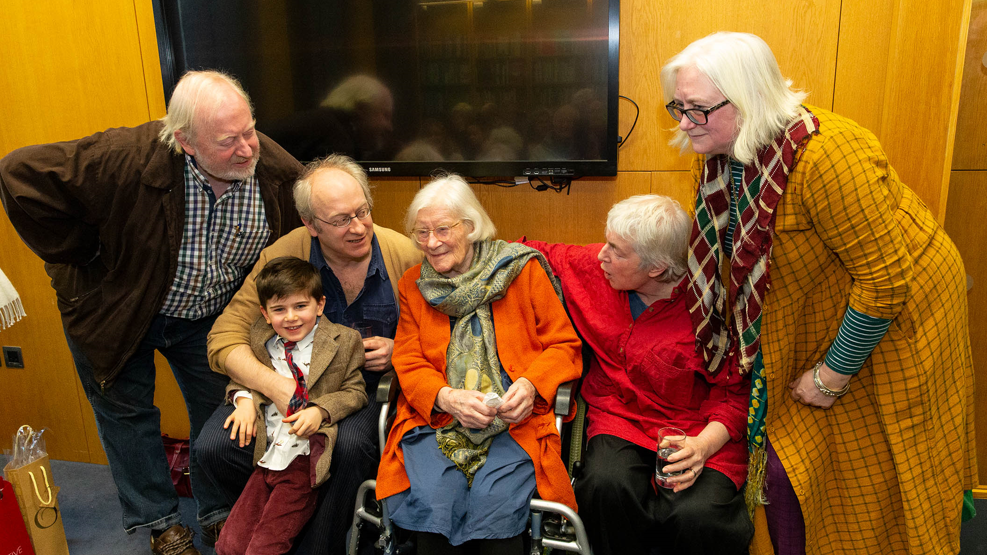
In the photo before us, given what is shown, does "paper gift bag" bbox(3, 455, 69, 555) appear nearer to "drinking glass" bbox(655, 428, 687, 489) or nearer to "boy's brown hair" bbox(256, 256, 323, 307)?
"boy's brown hair" bbox(256, 256, 323, 307)

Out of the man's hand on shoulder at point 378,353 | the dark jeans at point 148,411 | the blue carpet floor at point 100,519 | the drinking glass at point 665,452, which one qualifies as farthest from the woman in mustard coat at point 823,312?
the dark jeans at point 148,411

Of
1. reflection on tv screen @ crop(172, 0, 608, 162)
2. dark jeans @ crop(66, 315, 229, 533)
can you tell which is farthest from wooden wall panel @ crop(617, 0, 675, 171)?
dark jeans @ crop(66, 315, 229, 533)

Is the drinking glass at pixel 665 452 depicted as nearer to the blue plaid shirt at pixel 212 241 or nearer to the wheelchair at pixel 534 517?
the wheelchair at pixel 534 517

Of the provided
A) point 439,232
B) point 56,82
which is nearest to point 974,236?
point 439,232

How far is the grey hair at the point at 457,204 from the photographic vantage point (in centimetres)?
211

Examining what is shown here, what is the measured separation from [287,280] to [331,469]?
0.61 m

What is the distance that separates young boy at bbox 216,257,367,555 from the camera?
2.00 m

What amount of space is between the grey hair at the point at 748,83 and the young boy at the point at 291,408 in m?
1.33

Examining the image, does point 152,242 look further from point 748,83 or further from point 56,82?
point 748,83

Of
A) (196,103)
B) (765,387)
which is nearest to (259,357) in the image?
(196,103)

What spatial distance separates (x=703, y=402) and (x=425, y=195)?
3.60 ft

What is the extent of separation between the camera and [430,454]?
196 cm

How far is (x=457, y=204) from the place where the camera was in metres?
2.11

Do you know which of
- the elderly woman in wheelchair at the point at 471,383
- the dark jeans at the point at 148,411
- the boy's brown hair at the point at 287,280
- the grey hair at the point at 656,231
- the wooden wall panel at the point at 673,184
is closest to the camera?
the elderly woman in wheelchair at the point at 471,383
